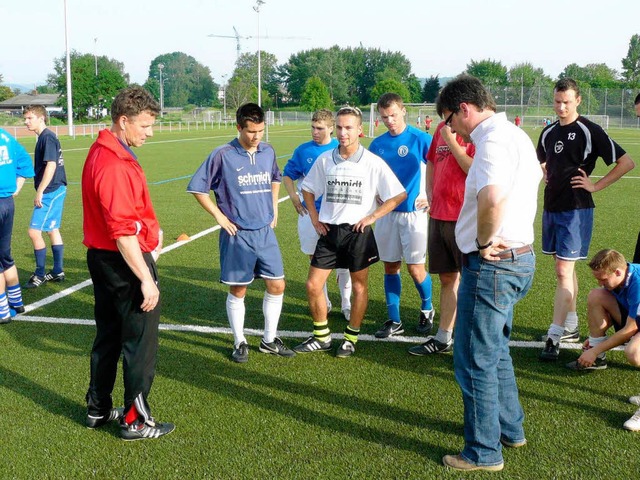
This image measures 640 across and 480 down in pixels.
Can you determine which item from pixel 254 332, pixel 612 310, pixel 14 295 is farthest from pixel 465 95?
pixel 14 295

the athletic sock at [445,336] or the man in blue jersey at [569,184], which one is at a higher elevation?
the man in blue jersey at [569,184]

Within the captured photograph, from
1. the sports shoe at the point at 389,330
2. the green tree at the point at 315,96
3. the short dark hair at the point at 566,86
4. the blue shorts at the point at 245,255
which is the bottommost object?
the sports shoe at the point at 389,330

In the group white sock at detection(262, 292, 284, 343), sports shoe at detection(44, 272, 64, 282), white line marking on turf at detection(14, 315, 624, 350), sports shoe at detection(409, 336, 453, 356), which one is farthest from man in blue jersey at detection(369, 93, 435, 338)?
sports shoe at detection(44, 272, 64, 282)

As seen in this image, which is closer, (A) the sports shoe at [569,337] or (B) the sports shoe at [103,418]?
(B) the sports shoe at [103,418]

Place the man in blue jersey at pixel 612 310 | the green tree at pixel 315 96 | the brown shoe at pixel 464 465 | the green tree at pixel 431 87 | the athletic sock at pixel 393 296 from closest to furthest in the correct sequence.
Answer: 1. the brown shoe at pixel 464 465
2. the man in blue jersey at pixel 612 310
3. the athletic sock at pixel 393 296
4. the green tree at pixel 315 96
5. the green tree at pixel 431 87

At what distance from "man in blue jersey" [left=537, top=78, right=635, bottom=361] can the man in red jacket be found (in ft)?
10.5

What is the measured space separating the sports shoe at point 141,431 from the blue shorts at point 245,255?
1.51 meters

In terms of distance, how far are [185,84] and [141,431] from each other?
165 m

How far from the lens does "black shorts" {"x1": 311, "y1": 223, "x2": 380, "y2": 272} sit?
210 inches

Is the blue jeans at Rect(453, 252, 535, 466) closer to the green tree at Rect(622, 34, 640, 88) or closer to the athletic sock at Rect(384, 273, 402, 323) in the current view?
the athletic sock at Rect(384, 273, 402, 323)

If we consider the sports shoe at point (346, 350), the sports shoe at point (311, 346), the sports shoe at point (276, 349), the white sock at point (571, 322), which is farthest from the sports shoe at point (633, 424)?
the sports shoe at point (276, 349)

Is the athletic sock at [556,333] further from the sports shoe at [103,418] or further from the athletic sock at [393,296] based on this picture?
the sports shoe at [103,418]

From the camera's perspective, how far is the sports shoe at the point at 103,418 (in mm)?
4160

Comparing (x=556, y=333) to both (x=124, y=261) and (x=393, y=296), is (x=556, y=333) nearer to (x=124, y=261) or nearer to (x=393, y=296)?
(x=393, y=296)
